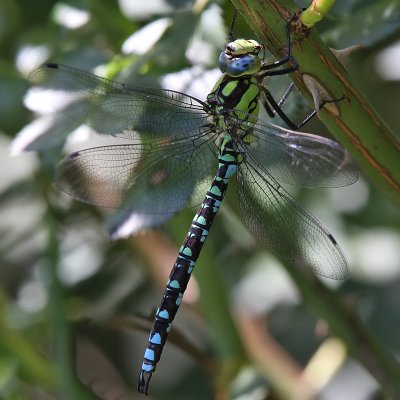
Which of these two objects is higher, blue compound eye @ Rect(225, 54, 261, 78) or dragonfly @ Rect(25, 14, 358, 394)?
blue compound eye @ Rect(225, 54, 261, 78)

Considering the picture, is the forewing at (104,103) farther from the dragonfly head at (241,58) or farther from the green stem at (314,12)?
the green stem at (314,12)

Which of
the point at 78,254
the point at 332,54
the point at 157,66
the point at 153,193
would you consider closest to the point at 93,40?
the point at 157,66

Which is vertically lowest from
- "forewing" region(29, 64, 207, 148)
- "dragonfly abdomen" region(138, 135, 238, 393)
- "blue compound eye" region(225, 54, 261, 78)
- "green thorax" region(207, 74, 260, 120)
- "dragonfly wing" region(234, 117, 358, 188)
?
"dragonfly abdomen" region(138, 135, 238, 393)

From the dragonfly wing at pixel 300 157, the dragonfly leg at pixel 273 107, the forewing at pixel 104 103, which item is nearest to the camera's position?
the dragonfly wing at pixel 300 157

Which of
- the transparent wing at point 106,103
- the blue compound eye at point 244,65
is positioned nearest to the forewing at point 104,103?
the transparent wing at point 106,103

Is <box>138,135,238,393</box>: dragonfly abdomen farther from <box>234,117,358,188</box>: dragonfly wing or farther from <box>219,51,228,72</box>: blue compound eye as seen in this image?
<box>219,51,228,72</box>: blue compound eye

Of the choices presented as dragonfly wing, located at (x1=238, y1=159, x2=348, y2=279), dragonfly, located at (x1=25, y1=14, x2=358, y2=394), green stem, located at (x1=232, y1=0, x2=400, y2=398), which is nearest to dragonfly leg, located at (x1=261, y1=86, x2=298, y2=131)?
dragonfly, located at (x1=25, y1=14, x2=358, y2=394)

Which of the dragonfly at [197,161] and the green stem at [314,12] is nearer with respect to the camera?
the green stem at [314,12]
